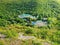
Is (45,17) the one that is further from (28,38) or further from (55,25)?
(28,38)

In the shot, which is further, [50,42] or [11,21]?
[11,21]

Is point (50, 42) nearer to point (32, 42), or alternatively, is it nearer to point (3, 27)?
point (32, 42)

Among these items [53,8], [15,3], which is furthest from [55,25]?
[15,3]

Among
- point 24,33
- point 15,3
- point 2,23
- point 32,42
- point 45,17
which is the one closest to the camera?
point 32,42

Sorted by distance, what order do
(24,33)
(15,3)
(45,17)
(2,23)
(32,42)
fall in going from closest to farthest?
(32,42)
(24,33)
(2,23)
(45,17)
(15,3)

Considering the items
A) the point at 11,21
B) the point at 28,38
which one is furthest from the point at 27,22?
the point at 28,38

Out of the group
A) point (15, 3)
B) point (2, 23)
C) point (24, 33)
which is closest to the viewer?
point (24, 33)
